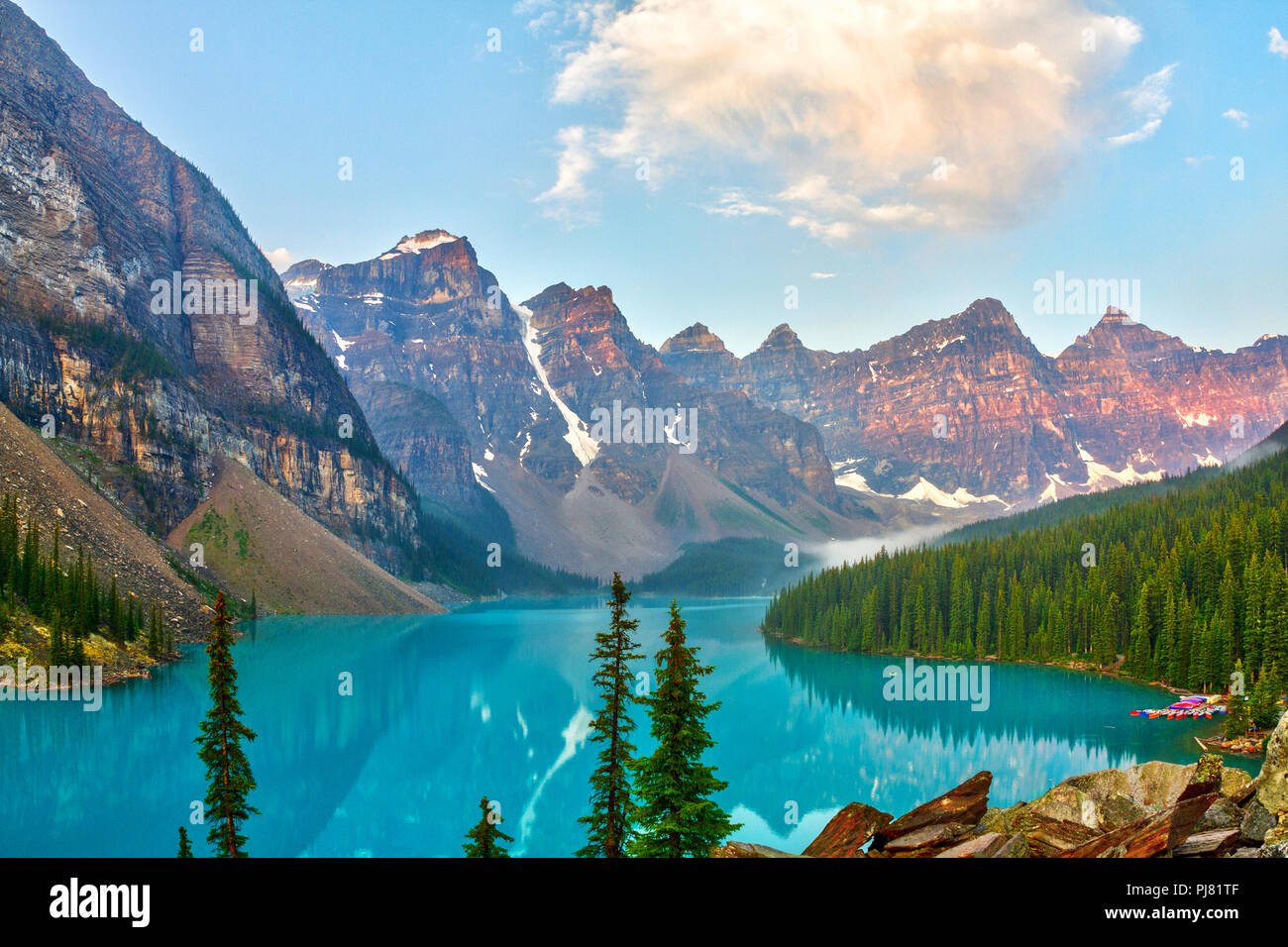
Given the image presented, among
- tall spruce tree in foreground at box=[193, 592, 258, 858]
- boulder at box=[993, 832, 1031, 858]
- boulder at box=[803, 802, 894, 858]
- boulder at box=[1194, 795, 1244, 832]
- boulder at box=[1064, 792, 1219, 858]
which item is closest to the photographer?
boulder at box=[1064, 792, 1219, 858]

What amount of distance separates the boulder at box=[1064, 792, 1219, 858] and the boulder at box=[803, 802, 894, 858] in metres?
4.28

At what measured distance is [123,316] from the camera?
506 ft

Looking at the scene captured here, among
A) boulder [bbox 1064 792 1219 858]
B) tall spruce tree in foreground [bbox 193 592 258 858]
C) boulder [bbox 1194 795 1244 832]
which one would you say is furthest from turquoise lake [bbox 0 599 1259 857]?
boulder [bbox 1064 792 1219 858]

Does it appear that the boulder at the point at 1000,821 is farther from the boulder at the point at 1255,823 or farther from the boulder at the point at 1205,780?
the boulder at the point at 1255,823

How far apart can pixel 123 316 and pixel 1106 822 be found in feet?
571

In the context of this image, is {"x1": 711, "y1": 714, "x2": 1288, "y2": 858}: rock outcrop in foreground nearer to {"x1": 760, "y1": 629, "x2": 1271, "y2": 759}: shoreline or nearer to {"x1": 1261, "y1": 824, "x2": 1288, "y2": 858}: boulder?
{"x1": 1261, "y1": 824, "x2": 1288, "y2": 858}: boulder

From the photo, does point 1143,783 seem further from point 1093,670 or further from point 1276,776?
point 1093,670

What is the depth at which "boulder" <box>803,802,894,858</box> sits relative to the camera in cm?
1731

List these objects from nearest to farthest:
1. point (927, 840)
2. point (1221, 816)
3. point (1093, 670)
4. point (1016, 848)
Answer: point (1016, 848) → point (1221, 816) → point (927, 840) → point (1093, 670)

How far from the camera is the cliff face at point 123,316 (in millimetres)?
133375

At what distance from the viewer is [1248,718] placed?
48312 millimetres

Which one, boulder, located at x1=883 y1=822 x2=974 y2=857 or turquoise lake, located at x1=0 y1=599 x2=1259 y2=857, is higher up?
boulder, located at x1=883 y1=822 x2=974 y2=857

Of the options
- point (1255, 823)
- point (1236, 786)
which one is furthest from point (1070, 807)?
point (1255, 823)
